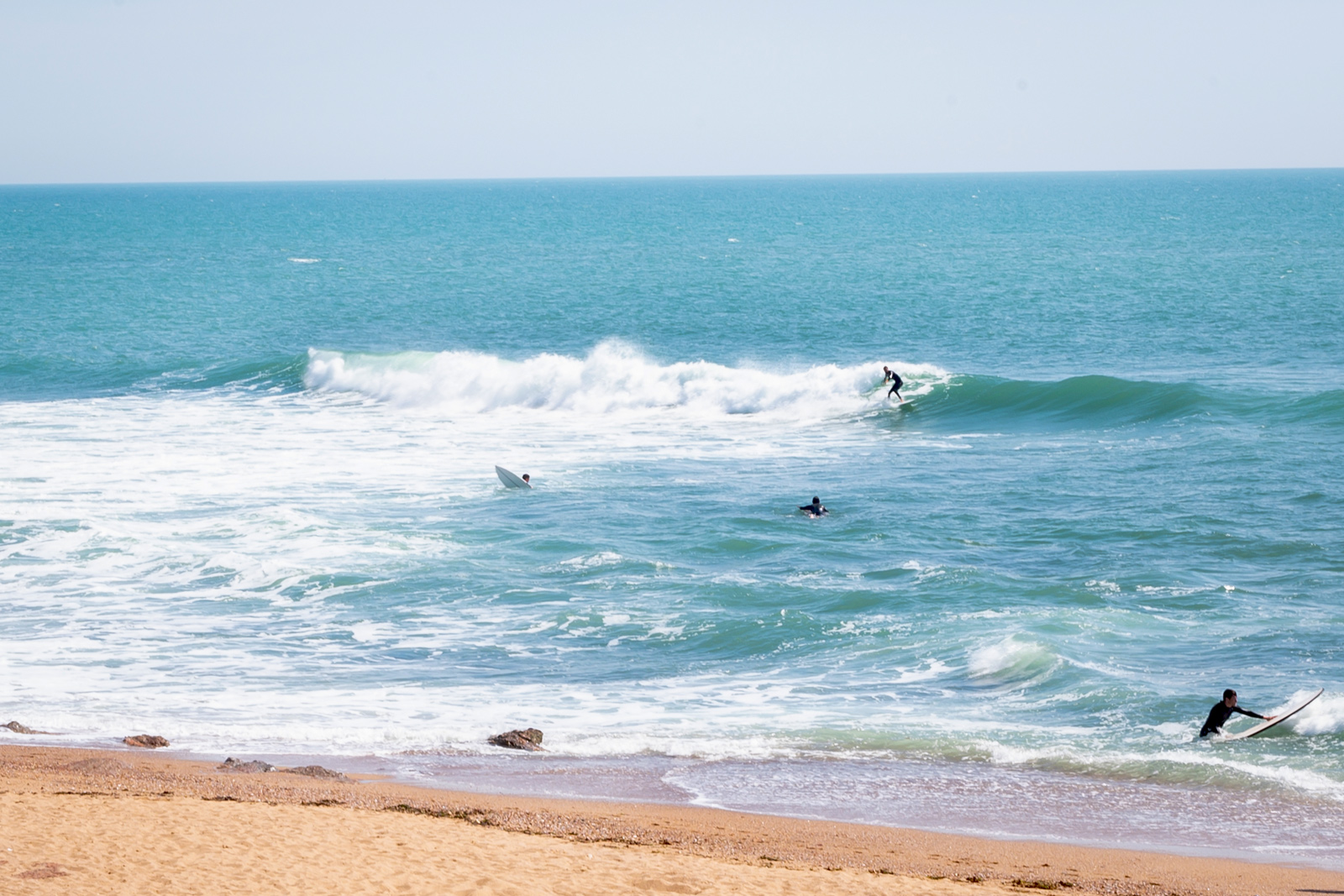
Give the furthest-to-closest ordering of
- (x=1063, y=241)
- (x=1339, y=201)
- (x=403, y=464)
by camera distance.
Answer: (x=1339, y=201), (x=1063, y=241), (x=403, y=464)

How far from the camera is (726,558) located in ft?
76.2

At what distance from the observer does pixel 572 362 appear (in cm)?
4291

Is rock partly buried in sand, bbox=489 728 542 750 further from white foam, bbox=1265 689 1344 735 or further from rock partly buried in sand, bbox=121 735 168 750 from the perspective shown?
white foam, bbox=1265 689 1344 735

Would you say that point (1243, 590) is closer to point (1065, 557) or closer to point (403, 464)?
point (1065, 557)

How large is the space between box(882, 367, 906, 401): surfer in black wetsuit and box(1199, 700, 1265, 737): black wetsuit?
22409 millimetres

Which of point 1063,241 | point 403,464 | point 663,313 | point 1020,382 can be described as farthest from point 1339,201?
point 403,464

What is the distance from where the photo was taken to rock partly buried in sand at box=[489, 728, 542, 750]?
596 inches

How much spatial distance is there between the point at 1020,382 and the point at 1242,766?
955 inches

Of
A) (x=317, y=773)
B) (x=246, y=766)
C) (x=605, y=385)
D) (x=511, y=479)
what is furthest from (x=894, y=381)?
(x=246, y=766)

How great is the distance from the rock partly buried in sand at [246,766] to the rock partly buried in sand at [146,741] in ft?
4.18

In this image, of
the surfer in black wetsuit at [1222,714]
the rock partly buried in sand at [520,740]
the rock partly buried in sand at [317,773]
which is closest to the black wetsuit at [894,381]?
the surfer in black wetsuit at [1222,714]

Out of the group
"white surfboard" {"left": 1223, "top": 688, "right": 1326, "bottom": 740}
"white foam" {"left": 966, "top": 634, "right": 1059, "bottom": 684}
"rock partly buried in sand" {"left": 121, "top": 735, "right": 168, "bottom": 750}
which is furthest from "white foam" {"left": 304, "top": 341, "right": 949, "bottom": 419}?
"rock partly buried in sand" {"left": 121, "top": 735, "right": 168, "bottom": 750}

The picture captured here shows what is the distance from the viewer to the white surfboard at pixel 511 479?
2823 cm

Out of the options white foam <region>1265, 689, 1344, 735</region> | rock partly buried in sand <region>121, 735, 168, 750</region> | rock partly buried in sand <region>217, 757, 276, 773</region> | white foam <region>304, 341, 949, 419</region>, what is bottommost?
rock partly buried in sand <region>121, 735, 168, 750</region>
